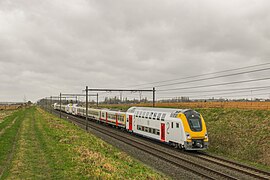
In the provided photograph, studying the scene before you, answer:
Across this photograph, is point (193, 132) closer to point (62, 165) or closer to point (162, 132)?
point (162, 132)

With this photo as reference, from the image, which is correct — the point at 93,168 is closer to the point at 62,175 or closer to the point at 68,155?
the point at 62,175

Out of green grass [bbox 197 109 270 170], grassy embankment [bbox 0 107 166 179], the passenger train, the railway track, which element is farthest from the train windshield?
grassy embankment [bbox 0 107 166 179]

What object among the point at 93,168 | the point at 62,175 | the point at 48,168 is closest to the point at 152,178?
the point at 93,168

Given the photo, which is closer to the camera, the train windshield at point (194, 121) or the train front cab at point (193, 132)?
the train front cab at point (193, 132)

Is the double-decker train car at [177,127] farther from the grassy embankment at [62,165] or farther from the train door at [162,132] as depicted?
the grassy embankment at [62,165]

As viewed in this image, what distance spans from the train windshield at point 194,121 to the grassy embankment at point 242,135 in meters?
3.77

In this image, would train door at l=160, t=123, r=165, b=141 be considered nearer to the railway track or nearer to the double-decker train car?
the double-decker train car

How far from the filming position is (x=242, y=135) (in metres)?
26.4

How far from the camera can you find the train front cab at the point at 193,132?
24.2 metres

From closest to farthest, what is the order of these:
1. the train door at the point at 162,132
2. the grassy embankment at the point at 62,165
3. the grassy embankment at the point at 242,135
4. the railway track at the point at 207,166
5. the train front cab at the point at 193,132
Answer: the grassy embankment at the point at 62,165 → the railway track at the point at 207,166 → the grassy embankment at the point at 242,135 → the train front cab at the point at 193,132 → the train door at the point at 162,132

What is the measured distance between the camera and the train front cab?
24.2 meters

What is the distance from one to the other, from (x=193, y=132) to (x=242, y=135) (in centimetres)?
593

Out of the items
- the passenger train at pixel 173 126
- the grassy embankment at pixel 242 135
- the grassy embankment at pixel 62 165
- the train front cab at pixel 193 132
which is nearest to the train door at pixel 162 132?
the passenger train at pixel 173 126

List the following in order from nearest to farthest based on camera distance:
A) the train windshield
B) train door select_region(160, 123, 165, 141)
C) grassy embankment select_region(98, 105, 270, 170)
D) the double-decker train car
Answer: grassy embankment select_region(98, 105, 270, 170) < the double-decker train car < the train windshield < train door select_region(160, 123, 165, 141)
